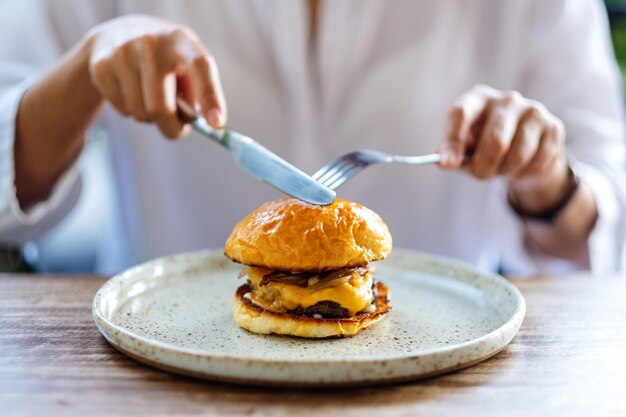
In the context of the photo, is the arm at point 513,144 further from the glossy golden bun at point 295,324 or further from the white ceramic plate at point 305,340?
the glossy golden bun at point 295,324

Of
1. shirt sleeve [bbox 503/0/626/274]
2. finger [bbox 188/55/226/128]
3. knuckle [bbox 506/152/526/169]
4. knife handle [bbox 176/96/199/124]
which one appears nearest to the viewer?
finger [bbox 188/55/226/128]

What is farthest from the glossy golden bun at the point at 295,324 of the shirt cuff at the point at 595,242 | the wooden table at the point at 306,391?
the shirt cuff at the point at 595,242

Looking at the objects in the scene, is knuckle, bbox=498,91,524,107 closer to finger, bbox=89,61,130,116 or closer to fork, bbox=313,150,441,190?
fork, bbox=313,150,441,190

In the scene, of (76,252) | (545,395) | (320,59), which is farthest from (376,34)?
(76,252)

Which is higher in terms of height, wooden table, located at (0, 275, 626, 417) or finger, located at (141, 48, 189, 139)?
finger, located at (141, 48, 189, 139)

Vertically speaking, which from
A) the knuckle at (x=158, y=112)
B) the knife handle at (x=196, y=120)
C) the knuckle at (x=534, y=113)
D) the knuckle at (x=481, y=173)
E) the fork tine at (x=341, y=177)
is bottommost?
the knuckle at (x=481, y=173)

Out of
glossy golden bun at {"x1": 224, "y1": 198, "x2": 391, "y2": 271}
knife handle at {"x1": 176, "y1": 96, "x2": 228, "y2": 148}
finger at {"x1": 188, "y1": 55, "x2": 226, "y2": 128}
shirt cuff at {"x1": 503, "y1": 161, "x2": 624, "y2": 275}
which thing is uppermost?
finger at {"x1": 188, "y1": 55, "x2": 226, "y2": 128}

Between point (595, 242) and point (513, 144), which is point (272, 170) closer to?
point (513, 144)

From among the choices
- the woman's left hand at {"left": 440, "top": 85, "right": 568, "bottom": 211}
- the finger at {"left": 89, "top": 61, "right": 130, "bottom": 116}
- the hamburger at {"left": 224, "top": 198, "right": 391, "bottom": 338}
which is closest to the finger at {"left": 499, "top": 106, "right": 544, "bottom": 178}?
the woman's left hand at {"left": 440, "top": 85, "right": 568, "bottom": 211}
